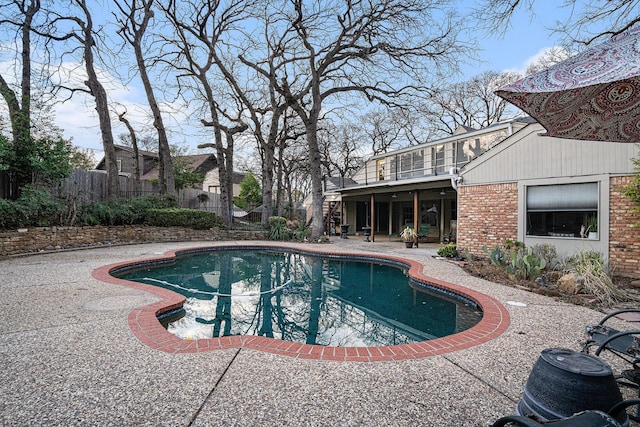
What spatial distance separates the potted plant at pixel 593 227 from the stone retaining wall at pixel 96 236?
460 inches

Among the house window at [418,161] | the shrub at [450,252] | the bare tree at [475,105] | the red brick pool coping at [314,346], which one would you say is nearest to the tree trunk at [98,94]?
the red brick pool coping at [314,346]

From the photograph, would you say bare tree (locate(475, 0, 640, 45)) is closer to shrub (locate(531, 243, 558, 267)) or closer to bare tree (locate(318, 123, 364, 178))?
shrub (locate(531, 243, 558, 267))

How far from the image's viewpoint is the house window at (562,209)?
6613mm

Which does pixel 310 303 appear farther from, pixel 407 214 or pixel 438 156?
pixel 407 214

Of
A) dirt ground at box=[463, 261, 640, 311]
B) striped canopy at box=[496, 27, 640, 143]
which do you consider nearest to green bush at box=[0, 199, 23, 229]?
striped canopy at box=[496, 27, 640, 143]

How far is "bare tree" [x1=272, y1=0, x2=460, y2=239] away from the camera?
12195mm

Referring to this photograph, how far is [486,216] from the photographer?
8.55 metres

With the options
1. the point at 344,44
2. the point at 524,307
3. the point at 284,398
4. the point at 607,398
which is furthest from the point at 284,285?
the point at 344,44

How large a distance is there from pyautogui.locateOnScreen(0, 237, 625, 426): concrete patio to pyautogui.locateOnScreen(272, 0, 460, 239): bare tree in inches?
443

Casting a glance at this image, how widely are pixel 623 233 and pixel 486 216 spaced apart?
281cm

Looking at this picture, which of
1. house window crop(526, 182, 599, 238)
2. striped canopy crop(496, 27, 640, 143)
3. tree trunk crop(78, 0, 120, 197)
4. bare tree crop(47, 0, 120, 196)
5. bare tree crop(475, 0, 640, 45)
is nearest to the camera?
striped canopy crop(496, 27, 640, 143)

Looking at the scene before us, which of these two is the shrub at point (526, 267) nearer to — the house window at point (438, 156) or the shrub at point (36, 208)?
the house window at point (438, 156)

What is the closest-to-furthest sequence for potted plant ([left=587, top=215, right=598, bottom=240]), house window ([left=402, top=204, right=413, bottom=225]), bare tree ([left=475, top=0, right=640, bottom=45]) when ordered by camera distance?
1. bare tree ([left=475, top=0, right=640, bottom=45])
2. potted plant ([left=587, top=215, right=598, bottom=240])
3. house window ([left=402, top=204, right=413, bottom=225])

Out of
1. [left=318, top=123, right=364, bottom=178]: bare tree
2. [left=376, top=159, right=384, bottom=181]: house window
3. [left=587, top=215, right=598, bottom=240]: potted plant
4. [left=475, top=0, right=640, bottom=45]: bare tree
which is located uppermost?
[left=318, top=123, right=364, bottom=178]: bare tree
